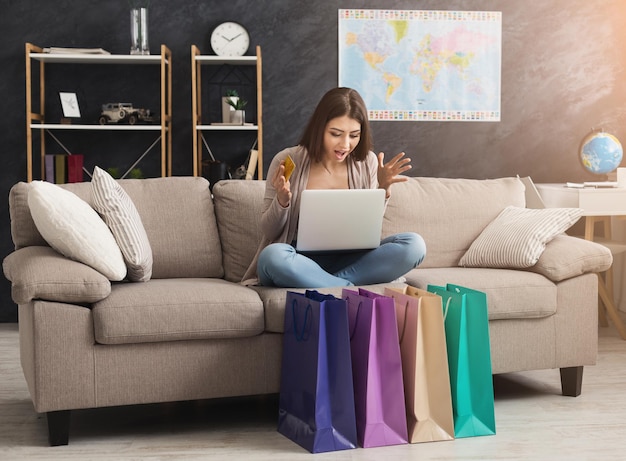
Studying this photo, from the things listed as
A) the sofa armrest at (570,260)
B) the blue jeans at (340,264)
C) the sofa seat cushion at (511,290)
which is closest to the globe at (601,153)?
the sofa armrest at (570,260)

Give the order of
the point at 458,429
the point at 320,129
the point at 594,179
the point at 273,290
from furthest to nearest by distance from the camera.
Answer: the point at 594,179, the point at 320,129, the point at 273,290, the point at 458,429

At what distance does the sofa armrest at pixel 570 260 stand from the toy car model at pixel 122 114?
7.44 feet

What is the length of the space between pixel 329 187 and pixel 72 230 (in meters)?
0.99

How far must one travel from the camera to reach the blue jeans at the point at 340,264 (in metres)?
2.98

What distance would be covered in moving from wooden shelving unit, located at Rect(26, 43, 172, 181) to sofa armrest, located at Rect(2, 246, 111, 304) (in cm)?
189

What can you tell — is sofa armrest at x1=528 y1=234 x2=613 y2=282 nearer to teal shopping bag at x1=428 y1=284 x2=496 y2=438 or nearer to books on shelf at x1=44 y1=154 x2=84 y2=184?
teal shopping bag at x1=428 y1=284 x2=496 y2=438

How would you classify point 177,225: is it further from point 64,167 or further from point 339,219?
point 64,167

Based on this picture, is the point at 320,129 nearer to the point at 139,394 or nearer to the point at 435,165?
the point at 139,394

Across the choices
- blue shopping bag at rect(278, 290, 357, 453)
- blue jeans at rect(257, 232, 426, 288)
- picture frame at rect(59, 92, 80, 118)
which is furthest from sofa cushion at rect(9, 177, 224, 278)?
picture frame at rect(59, 92, 80, 118)

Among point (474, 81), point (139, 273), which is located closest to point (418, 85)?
point (474, 81)

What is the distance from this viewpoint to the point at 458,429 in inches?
107

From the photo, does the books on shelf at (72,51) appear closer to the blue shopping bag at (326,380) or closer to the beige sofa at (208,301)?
the beige sofa at (208,301)

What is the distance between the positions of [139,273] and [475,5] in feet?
9.19

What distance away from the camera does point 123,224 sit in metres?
2.94
